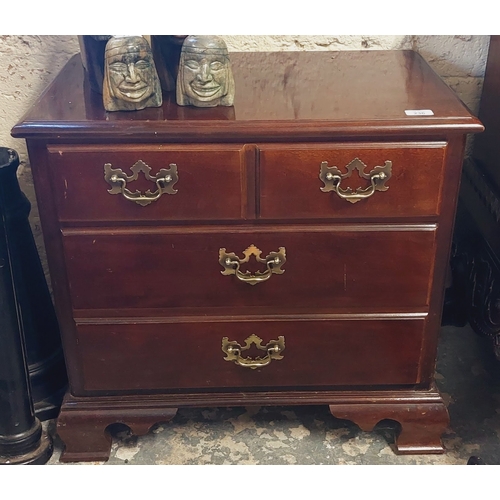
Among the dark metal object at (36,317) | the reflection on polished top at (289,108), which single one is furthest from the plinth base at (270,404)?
the reflection on polished top at (289,108)

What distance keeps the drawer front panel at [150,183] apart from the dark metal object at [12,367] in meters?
0.21

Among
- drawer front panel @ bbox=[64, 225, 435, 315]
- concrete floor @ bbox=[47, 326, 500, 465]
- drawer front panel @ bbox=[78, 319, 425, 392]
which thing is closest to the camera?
drawer front panel @ bbox=[64, 225, 435, 315]

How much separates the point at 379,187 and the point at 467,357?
0.80 meters

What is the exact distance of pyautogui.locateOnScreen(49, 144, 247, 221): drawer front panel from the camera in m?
1.11

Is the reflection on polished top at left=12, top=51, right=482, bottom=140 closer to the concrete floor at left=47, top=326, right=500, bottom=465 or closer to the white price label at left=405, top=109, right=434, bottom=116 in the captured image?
the white price label at left=405, top=109, right=434, bottom=116

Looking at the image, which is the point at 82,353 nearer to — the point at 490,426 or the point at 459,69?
the point at 490,426

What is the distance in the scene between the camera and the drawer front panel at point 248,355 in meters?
1.29

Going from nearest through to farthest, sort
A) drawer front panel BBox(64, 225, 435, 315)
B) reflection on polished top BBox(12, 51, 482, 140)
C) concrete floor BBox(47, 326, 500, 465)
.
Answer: reflection on polished top BBox(12, 51, 482, 140) < drawer front panel BBox(64, 225, 435, 315) < concrete floor BBox(47, 326, 500, 465)

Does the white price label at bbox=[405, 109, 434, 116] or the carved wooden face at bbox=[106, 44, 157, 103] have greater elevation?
the carved wooden face at bbox=[106, 44, 157, 103]

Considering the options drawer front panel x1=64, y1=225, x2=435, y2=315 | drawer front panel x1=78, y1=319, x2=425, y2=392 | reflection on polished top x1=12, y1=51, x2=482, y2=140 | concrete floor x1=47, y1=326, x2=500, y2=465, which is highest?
reflection on polished top x1=12, y1=51, x2=482, y2=140

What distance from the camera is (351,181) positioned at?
1.13 m

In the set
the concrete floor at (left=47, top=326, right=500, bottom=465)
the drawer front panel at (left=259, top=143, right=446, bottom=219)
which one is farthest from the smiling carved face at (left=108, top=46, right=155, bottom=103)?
the concrete floor at (left=47, top=326, right=500, bottom=465)

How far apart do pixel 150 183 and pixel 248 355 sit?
1.41 feet

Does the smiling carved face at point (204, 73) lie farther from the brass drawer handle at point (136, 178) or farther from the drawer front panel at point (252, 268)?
the drawer front panel at point (252, 268)
